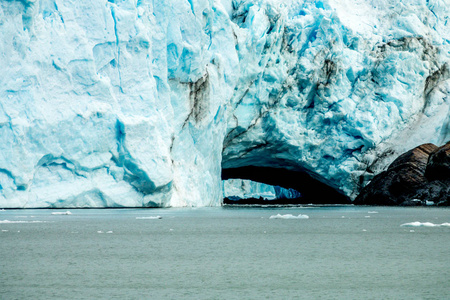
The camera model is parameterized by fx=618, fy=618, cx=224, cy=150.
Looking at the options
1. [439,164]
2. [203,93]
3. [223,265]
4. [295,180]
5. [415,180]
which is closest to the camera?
[223,265]

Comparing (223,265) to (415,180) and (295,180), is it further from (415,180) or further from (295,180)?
(295,180)

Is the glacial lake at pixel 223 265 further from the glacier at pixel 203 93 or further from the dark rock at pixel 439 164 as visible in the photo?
the dark rock at pixel 439 164

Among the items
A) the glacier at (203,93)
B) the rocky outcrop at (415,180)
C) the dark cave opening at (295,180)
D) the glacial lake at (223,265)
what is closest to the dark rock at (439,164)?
the rocky outcrop at (415,180)

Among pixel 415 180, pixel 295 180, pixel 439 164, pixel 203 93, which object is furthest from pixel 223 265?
pixel 295 180

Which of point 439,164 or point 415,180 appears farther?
point 415,180

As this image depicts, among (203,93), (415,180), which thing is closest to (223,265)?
(203,93)

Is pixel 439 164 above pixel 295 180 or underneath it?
above

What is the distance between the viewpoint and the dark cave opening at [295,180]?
96.4ft

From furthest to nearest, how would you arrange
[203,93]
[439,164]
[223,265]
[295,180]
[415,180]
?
[295,180], [415,180], [439,164], [203,93], [223,265]

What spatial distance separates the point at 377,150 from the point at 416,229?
14785 mm

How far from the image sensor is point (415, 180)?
24000 mm

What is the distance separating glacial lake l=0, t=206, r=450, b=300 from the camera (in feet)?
15.5

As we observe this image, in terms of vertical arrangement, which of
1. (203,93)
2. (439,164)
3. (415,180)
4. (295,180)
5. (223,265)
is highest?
(203,93)

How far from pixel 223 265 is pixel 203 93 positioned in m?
14.7
